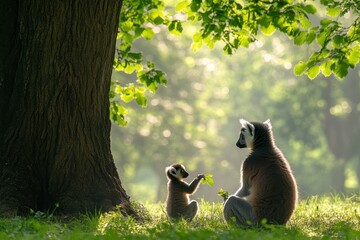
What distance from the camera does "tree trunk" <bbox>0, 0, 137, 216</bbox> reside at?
10.7m

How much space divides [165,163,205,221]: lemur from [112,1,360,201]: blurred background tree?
111 ft

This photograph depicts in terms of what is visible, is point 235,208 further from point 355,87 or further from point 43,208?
point 355,87

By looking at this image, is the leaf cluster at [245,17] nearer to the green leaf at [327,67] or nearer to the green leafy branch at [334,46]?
the green leafy branch at [334,46]

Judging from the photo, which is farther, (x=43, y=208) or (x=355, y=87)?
(x=355, y=87)

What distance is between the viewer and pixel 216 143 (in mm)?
60406

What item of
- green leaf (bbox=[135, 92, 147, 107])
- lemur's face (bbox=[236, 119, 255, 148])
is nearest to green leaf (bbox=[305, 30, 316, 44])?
lemur's face (bbox=[236, 119, 255, 148])

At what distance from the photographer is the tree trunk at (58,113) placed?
35.0 ft

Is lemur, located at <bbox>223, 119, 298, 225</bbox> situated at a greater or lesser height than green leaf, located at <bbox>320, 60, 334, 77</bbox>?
lesser

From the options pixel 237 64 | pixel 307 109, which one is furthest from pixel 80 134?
pixel 237 64

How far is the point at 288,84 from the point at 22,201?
5337 cm

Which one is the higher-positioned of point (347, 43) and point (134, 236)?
point (347, 43)

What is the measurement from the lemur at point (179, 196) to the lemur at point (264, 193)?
1.54 metres

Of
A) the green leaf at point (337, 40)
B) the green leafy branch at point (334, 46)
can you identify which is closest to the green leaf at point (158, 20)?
the green leafy branch at point (334, 46)

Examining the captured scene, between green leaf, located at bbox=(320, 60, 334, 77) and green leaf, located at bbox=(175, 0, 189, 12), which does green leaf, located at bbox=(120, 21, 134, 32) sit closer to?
green leaf, located at bbox=(175, 0, 189, 12)
